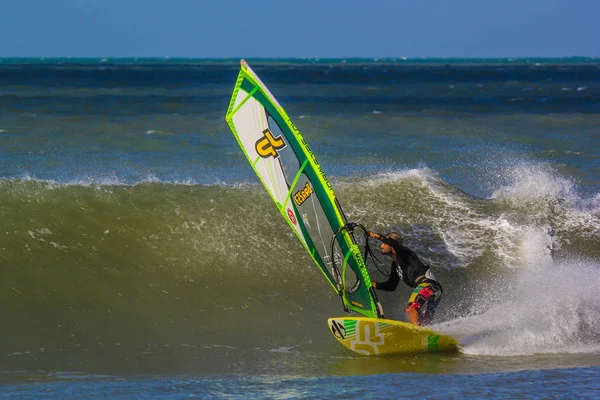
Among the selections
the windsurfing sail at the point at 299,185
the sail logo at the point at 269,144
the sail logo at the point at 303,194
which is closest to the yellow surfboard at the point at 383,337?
the windsurfing sail at the point at 299,185

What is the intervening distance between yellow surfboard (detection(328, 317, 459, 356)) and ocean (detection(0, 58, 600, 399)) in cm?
10

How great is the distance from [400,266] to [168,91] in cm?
2921

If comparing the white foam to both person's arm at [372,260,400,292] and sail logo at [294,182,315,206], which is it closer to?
person's arm at [372,260,400,292]

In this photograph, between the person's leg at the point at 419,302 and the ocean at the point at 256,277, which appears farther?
→ the person's leg at the point at 419,302

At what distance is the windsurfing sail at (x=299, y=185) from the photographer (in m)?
6.83

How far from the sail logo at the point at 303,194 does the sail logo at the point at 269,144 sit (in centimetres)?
34

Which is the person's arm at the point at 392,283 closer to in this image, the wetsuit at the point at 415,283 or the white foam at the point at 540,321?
the wetsuit at the point at 415,283

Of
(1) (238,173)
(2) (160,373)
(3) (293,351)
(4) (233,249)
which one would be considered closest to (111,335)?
(2) (160,373)

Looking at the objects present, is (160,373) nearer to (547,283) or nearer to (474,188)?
(547,283)

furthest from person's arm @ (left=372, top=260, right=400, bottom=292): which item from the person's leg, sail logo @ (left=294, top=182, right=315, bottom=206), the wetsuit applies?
sail logo @ (left=294, top=182, right=315, bottom=206)

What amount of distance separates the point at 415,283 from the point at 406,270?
0.42 ft

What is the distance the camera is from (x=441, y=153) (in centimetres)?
1552

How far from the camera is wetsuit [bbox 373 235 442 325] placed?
21.9ft

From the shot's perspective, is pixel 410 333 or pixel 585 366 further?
pixel 410 333
